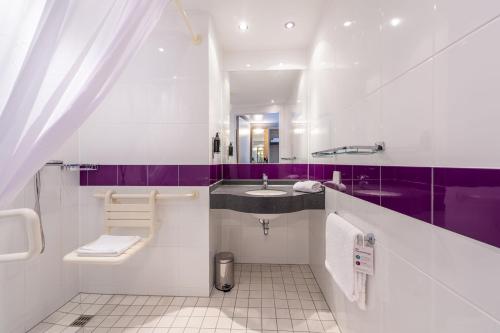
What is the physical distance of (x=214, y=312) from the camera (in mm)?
1602

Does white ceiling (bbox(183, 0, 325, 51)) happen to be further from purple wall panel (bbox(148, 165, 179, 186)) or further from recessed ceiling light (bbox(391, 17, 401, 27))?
purple wall panel (bbox(148, 165, 179, 186))

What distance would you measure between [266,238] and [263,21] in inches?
79.6

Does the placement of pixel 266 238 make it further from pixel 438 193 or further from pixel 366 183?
pixel 438 193

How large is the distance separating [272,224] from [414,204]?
1703mm

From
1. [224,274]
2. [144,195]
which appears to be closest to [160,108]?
[144,195]

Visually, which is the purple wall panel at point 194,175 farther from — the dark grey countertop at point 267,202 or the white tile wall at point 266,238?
the white tile wall at point 266,238

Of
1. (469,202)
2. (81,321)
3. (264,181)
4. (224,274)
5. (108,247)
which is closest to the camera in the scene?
(469,202)

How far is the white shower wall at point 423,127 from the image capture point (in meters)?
0.50

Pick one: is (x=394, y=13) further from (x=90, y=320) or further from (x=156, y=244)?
(x=90, y=320)

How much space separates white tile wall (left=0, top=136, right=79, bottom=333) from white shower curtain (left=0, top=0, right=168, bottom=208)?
1090 millimetres

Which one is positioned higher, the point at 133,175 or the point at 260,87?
the point at 260,87

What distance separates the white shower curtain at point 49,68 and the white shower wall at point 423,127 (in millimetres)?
958

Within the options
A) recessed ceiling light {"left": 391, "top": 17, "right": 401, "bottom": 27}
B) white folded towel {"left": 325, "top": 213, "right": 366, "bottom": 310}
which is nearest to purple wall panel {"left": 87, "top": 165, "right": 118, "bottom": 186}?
white folded towel {"left": 325, "top": 213, "right": 366, "bottom": 310}

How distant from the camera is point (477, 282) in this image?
1.68ft
